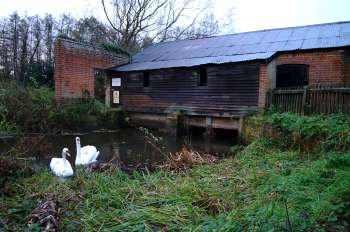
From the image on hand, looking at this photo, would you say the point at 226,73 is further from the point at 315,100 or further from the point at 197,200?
the point at 197,200

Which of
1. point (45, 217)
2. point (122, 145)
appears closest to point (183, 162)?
point (45, 217)

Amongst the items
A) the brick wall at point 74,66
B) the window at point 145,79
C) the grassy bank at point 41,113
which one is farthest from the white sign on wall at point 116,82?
the grassy bank at point 41,113

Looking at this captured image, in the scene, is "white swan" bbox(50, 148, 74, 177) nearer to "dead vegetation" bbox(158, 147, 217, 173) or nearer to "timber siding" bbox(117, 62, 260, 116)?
"dead vegetation" bbox(158, 147, 217, 173)

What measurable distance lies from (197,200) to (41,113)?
12295 millimetres

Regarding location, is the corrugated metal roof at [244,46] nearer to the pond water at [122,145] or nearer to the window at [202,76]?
the window at [202,76]

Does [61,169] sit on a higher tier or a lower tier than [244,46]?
lower

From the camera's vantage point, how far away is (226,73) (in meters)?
16.1

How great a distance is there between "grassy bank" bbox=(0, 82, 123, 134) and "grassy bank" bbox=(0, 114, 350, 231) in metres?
8.95

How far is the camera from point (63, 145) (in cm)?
1296

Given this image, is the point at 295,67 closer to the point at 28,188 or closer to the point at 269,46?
the point at 269,46

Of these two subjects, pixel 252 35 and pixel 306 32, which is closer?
pixel 306 32

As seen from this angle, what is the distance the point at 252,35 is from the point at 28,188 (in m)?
16.3

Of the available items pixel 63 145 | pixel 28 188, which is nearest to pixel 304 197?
pixel 28 188

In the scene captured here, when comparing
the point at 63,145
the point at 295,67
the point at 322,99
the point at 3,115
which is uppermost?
the point at 295,67
